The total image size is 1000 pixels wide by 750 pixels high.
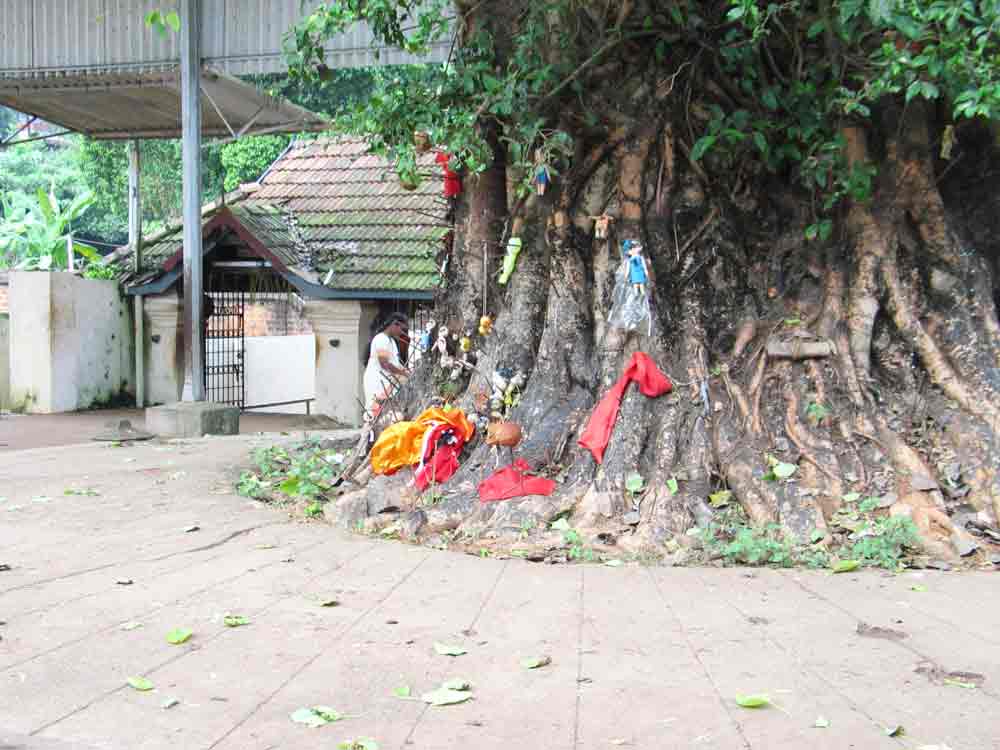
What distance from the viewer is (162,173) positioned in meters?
30.8

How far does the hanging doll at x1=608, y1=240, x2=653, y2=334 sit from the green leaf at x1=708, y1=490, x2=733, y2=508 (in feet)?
4.11

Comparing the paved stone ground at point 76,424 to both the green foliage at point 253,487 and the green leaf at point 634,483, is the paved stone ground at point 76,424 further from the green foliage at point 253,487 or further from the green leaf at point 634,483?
the green leaf at point 634,483

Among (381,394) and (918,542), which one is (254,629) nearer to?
(918,542)

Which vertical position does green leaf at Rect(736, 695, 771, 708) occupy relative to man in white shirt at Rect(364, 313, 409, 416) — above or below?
below

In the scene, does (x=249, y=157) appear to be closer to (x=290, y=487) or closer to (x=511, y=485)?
(x=290, y=487)

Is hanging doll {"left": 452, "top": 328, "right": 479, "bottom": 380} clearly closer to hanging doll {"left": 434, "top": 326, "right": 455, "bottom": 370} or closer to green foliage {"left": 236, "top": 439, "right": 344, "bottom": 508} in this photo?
hanging doll {"left": 434, "top": 326, "right": 455, "bottom": 370}

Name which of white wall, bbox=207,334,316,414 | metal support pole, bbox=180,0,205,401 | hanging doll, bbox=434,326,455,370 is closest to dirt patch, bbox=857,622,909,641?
hanging doll, bbox=434,326,455,370

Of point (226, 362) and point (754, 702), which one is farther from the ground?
point (226, 362)

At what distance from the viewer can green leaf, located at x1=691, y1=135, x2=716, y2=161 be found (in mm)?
6602

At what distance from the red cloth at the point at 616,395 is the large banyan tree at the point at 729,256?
9cm

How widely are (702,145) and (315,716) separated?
4.53 meters

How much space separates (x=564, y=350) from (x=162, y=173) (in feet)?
86.4

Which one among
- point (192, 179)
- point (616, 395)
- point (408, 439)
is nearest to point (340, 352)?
point (192, 179)

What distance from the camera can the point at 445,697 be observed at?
369cm
